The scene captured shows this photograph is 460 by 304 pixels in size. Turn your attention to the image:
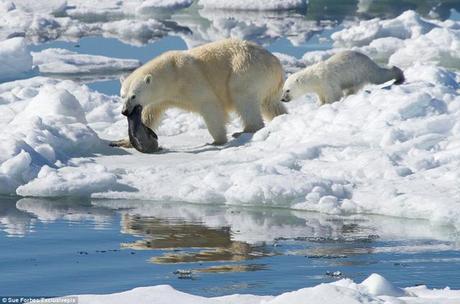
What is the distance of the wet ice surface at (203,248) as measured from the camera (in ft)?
16.8

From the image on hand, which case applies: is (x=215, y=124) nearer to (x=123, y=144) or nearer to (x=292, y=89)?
(x=123, y=144)

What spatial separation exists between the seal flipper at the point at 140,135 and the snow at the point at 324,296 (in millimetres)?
4456

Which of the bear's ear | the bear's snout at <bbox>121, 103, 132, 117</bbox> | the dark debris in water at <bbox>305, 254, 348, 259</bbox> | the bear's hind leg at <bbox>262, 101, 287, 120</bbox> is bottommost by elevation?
the dark debris in water at <bbox>305, 254, 348, 259</bbox>

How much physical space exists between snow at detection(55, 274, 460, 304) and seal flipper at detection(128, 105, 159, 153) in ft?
14.6

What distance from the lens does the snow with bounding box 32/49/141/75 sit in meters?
15.5

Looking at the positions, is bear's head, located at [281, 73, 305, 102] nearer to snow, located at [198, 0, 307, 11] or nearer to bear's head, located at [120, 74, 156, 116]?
bear's head, located at [120, 74, 156, 116]

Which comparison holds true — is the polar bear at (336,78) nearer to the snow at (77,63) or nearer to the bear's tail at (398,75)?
the bear's tail at (398,75)

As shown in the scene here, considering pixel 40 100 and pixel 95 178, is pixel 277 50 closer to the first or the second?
pixel 40 100

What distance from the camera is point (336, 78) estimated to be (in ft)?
33.4

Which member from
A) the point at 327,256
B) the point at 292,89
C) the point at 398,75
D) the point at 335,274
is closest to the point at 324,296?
the point at 335,274

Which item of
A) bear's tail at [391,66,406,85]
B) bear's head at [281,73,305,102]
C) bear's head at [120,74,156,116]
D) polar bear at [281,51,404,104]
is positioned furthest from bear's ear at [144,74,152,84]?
bear's tail at [391,66,406,85]

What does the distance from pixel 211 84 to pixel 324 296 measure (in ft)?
17.3

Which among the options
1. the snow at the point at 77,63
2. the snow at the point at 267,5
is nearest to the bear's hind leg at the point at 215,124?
the snow at the point at 77,63

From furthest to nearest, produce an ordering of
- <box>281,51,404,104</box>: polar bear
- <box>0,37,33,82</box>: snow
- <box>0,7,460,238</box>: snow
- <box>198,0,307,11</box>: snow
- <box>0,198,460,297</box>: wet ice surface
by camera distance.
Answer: <box>198,0,307,11</box>: snow < <box>0,37,33,82</box>: snow < <box>281,51,404,104</box>: polar bear < <box>0,7,460,238</box>: snow < <box>0,198,460,297</box>: wet ice surface
